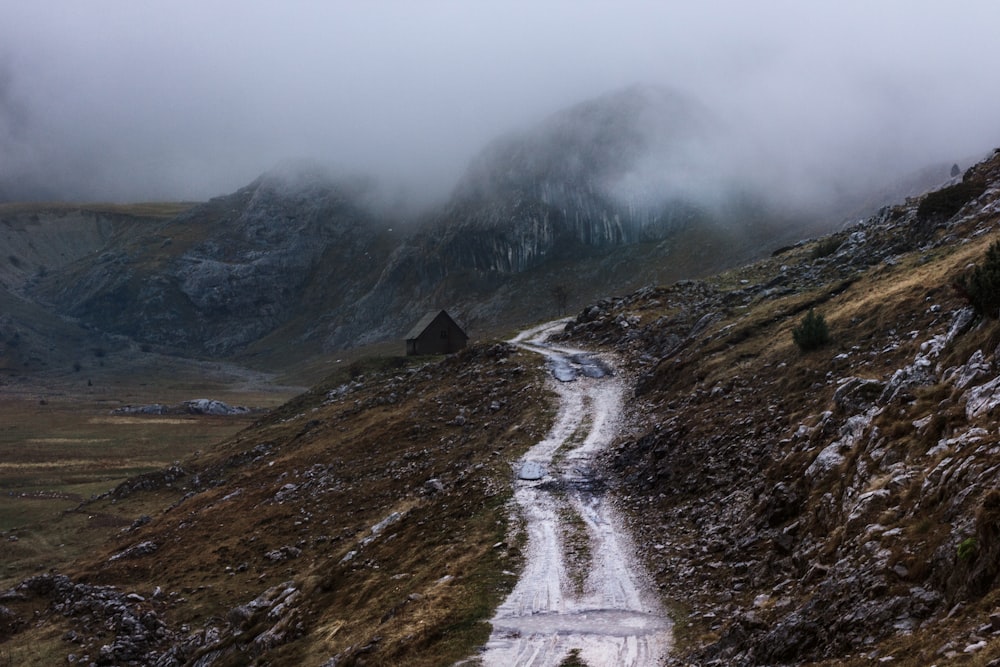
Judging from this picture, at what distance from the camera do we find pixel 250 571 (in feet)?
123

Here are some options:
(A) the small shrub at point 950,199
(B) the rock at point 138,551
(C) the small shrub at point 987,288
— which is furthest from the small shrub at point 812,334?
(B) the rock at point 138,551

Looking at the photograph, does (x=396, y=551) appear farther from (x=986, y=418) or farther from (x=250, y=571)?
(x=986, y=418)

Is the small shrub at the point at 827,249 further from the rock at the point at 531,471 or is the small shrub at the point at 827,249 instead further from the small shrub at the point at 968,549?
the small shrub at the point at 968,549

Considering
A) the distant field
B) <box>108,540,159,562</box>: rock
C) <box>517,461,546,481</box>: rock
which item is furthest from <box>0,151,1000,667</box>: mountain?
the distant field

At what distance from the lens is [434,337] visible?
91.7m

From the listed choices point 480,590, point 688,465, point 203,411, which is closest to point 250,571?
point 480,590

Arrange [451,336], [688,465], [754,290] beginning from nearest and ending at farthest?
[688,465] < [754,290] < [451,336]

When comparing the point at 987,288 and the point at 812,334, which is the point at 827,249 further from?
the point at 987,288

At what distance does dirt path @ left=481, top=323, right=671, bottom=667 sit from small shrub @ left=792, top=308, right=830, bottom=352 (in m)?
10.5

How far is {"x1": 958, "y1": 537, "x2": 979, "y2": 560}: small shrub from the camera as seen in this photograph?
1198cm

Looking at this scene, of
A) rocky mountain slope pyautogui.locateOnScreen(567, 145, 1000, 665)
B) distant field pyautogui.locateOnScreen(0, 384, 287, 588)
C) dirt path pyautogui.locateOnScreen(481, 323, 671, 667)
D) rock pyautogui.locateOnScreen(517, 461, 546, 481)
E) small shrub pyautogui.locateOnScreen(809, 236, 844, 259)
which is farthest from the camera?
small shrub pyautogui.locateOnScreen(809, 236, 844, 259)

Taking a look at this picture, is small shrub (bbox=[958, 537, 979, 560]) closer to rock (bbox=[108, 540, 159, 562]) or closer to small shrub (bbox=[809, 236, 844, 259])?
rock (bbox=[108, 540, 159, 562])

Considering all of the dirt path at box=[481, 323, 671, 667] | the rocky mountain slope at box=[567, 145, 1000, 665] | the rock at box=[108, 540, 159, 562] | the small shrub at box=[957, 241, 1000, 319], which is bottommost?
the rock at box=[108, 540, 159, 562]

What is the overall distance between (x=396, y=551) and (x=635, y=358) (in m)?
30.4
